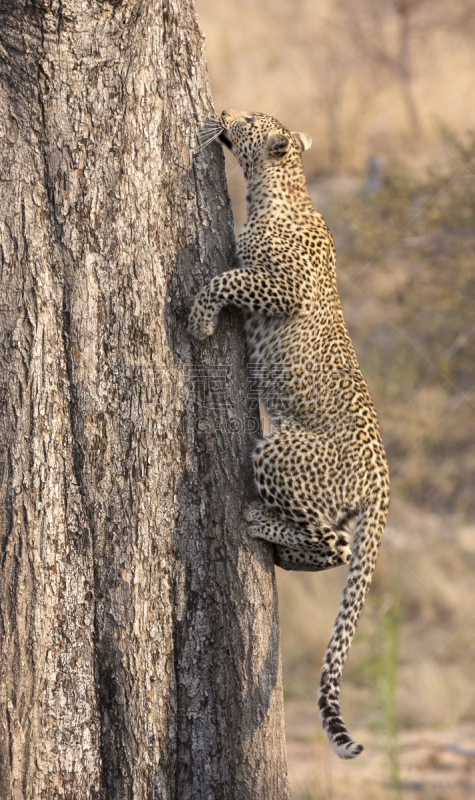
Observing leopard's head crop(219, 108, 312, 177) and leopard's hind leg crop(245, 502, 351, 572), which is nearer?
leopard's hind leg crop(245, 502, 351, 572)

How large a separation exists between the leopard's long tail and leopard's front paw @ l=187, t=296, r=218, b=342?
1.30 metres

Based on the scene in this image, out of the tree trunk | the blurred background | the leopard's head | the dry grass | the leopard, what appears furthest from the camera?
the dry grass

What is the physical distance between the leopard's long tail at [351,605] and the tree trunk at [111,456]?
0.29 meters

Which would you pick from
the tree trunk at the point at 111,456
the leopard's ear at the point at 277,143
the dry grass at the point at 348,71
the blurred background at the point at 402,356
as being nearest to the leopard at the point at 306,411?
the leopard's ear at the point at 277,143

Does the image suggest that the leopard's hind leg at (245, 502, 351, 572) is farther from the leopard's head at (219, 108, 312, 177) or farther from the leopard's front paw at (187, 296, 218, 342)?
the leopard's head at (219, 108, 312, 177)

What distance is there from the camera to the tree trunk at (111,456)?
369 centimetres

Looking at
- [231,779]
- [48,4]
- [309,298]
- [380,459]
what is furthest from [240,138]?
[231,779]

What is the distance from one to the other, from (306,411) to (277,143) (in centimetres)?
183

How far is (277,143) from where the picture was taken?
5199 millimetres

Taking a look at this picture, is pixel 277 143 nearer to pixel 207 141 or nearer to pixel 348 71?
pixel 207 141

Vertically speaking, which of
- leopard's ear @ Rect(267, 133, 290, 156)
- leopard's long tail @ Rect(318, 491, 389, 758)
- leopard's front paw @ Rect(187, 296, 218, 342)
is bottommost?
leopard's long tail @ Rect(318, 491, 389, 758)

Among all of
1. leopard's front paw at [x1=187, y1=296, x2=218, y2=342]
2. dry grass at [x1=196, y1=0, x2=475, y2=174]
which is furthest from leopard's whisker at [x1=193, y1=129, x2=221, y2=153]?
dry grass at [x1=196, y1=0, x2=475, y2=174]

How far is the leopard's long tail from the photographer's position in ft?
13.3

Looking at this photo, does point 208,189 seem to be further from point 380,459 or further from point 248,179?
point 380,459
